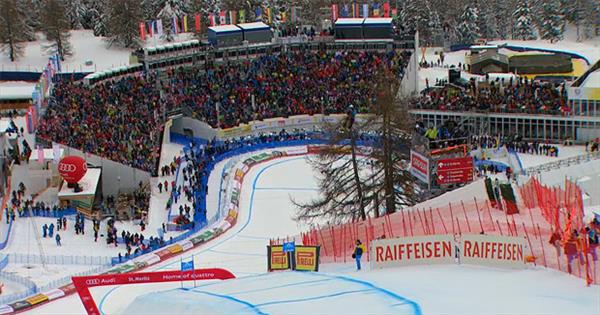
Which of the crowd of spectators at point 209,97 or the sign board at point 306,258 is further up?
the crowd of spectators at point 209,97

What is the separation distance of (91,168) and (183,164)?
4849 mm

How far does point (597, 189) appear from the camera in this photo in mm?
41438

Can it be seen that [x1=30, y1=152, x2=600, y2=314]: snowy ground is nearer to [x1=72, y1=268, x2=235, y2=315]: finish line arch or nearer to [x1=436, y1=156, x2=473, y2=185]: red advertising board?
[x1=72, y1=268, x2=235, y2=315]: finish line arch

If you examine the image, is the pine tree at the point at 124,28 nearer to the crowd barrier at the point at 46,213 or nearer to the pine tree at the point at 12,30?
the pine tree at the point at 12,30

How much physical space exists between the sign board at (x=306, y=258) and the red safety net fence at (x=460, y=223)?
5.72 feet

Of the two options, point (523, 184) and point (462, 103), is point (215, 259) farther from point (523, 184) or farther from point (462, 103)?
point (462, 103)

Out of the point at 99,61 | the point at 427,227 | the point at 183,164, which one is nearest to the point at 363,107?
the point at 183,164

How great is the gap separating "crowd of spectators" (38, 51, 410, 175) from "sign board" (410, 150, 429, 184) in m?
16.5

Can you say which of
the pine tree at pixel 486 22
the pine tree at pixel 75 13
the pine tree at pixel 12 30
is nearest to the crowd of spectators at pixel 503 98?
the pine tree at pixel 12 30

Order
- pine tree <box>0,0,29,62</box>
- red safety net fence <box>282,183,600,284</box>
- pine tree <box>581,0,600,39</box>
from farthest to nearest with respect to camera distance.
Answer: pine tree <box>581,0,600,39</box> < pine tree <box>0,0,29,62</box> < red safety net fence <box>282,183,600,284</box>

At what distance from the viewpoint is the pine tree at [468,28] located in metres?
99.5

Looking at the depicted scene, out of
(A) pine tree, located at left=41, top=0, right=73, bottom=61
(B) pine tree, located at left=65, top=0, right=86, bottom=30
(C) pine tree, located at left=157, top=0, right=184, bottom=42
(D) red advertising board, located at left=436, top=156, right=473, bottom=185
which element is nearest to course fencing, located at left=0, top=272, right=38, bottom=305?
(D) red advertising board, located at left=436, top=156, right=473, bottom=185

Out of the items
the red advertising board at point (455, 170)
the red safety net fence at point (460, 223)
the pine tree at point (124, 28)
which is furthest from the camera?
the pine tree at point (124, 28)

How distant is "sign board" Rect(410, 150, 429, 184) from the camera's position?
1608 inches
